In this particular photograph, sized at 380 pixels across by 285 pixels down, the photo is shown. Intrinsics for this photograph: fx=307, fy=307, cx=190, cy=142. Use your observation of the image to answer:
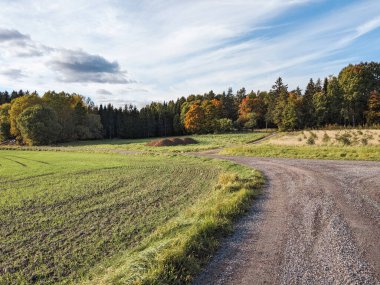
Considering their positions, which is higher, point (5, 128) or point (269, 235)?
point (5, 128)

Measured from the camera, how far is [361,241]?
27.3 feet

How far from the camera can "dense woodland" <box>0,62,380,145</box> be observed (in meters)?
74.7

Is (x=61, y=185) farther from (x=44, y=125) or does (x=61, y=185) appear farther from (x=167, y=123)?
(x=167, y=123)

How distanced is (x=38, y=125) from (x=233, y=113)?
65148 millimetres

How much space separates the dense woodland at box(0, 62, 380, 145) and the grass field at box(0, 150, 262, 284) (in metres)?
58.8

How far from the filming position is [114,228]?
11281mm

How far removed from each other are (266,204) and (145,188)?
27.3 feet

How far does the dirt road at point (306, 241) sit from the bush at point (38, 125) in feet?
231

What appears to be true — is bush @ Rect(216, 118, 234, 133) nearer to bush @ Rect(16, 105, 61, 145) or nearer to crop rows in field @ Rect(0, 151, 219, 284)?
bush @ Rect(16, 105, 61, 145)

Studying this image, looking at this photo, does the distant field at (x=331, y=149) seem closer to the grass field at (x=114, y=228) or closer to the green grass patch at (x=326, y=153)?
the green grass patch at (x=326, y=153)

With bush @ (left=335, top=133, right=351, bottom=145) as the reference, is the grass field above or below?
below

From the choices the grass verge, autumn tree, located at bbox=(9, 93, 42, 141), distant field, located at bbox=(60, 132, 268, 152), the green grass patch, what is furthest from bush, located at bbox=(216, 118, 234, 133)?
the grass verge

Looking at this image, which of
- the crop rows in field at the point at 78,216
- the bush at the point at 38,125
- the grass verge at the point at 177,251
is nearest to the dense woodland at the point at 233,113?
the bush at the point at 38,125

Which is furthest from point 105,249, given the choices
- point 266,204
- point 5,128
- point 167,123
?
point 167,123
